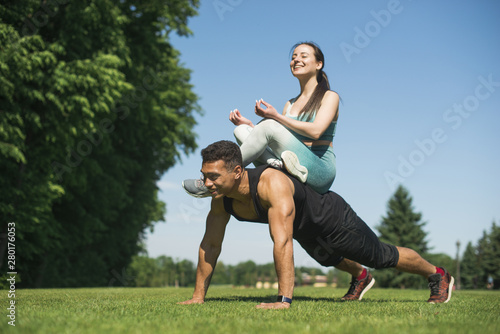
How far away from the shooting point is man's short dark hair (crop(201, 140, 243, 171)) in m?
4.16

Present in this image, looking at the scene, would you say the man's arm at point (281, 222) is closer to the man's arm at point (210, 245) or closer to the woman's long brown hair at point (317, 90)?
the man's arm at point (210, 245)

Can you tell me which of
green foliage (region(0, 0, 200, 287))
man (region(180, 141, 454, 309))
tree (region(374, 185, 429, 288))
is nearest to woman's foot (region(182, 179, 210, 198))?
man (region(180, 141, 454, 309))

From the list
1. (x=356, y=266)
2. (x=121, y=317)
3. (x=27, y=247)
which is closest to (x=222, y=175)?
(x=121, y=317)

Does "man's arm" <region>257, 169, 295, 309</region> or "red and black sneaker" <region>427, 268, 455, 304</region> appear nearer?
"man's arm" <region>257, 169, 295, 309</region>

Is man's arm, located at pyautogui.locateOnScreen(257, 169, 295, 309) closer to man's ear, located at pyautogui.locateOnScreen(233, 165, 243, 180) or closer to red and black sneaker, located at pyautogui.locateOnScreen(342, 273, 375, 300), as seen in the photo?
man's ear, located at pyautogui.locateOnScreen(233, 165, 243, 180)

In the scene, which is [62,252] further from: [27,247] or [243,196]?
[243,196]

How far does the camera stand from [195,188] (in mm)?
4605

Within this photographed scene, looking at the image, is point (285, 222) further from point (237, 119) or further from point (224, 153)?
point (237, 119)

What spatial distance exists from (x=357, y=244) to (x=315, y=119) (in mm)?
1336

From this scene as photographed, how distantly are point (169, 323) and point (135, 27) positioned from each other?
17246mm

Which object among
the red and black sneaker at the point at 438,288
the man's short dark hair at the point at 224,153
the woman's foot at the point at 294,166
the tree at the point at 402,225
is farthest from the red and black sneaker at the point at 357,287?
the tree at the point at 402,225

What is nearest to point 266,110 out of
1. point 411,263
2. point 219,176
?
point 219,176

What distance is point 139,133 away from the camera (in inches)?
811

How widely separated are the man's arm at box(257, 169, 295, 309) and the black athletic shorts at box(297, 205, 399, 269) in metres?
0.77
